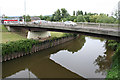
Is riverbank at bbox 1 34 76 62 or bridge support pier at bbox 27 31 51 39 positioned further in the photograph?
bridge support pier at bbox 27 31 51 39

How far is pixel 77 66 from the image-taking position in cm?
1795

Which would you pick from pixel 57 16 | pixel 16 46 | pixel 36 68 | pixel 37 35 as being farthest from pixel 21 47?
pixel 57 16

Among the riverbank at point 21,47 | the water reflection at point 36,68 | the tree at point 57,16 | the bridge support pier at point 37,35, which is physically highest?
the tree at point 57,16

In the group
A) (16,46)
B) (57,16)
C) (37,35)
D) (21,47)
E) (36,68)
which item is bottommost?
(36,68)

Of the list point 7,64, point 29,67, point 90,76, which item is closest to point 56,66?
point 29,67

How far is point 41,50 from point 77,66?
11.2 m

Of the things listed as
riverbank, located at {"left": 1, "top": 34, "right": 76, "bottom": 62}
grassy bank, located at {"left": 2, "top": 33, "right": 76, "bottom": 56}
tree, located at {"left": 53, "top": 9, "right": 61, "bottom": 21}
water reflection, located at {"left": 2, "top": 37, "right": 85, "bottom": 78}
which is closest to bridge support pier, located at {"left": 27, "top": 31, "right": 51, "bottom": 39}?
riverbank, located at {"left": 1, "top": 34, "right": 76, "bottom": 62}

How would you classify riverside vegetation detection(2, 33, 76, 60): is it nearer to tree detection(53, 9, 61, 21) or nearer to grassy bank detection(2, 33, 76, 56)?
grassy bank detection(2, 33, 76, 56)

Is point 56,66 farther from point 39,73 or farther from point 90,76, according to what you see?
point 90,76

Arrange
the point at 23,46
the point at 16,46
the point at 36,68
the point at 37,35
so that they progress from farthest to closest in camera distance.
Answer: the point at 37,35
the point at 23,46
the point at 16,46
the point at 36,68

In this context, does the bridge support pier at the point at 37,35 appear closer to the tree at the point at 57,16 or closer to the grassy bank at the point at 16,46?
the grassy bank at the point at 16,46

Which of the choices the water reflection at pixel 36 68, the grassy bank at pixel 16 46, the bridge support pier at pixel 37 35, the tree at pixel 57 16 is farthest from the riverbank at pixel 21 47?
the tree at pixel 57 16

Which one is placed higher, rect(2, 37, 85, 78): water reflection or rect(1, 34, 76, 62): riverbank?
rect(1, 34, 76, 62): riverbank

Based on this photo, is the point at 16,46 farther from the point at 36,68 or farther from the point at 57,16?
the point at 57,16
